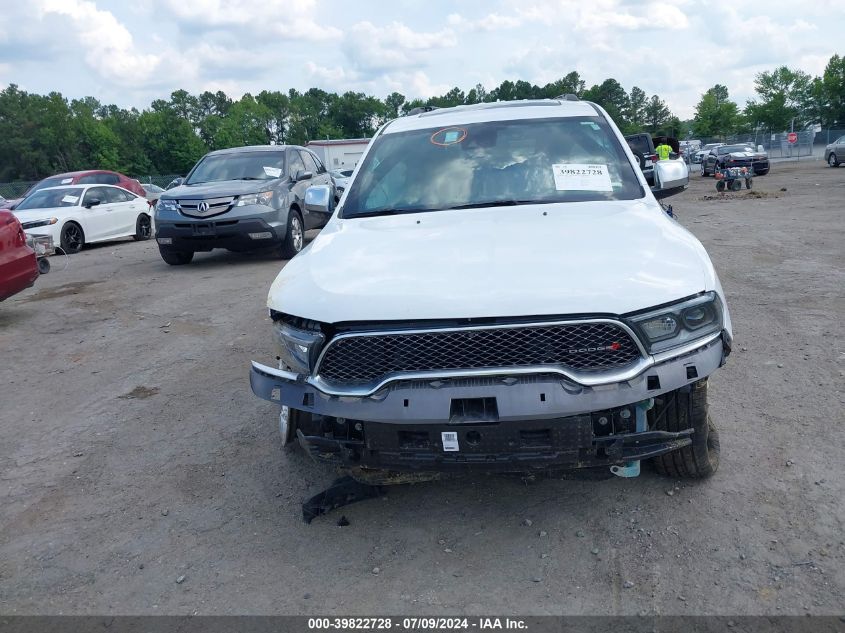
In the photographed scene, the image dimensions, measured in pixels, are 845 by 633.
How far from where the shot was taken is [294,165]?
1238 centimetres

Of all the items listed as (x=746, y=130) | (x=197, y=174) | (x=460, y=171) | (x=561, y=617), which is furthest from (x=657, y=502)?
(x=746, y=130)

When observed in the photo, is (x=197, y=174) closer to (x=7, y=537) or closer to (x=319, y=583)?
(x=7, y=537)

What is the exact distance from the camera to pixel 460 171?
4.47m

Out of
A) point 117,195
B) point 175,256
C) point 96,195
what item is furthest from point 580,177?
point 117,195

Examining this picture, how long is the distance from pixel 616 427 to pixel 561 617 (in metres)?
0.77

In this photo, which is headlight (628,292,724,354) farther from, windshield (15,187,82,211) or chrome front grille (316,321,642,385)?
windshield (15,187,82,211)

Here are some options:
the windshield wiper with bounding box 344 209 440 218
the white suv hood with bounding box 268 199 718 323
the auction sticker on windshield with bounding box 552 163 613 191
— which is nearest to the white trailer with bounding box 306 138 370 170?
the windshield wiper with bounding box 344 209 440 218

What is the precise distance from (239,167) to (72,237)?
17.5 ft

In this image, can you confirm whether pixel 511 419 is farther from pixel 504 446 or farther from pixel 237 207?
pixel 237 207

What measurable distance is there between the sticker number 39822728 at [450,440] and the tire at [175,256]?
9534 mm

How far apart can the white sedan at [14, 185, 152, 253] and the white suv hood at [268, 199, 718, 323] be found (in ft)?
41.3

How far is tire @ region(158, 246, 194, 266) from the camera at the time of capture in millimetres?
11548

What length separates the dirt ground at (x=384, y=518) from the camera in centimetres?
295

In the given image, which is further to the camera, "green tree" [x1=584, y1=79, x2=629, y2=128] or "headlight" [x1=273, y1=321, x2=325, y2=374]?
"green tree" [x1=584, y1=79, x2=629, y2=128]
